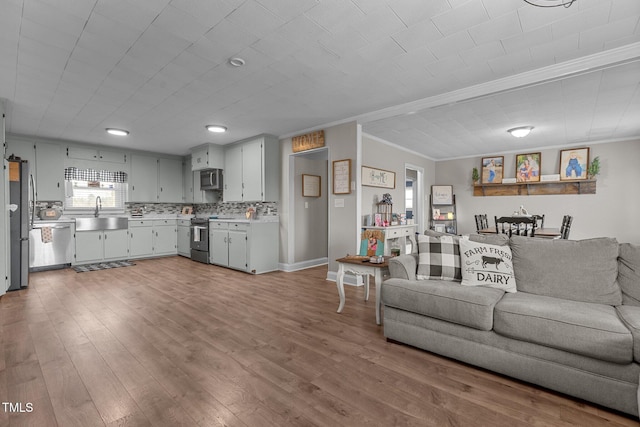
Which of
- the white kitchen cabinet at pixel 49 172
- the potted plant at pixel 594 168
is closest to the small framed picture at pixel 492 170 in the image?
the potted plant at pixel 594 168

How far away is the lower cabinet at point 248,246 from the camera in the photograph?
516 centimetres

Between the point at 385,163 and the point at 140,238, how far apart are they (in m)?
5.58

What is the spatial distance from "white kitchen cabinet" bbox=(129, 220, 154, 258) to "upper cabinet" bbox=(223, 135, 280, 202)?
7.35ft

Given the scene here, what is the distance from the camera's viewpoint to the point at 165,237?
6992mm

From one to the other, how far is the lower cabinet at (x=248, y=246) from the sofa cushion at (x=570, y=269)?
387 cm

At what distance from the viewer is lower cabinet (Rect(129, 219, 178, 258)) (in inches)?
256

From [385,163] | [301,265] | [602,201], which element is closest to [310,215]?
[301,265]

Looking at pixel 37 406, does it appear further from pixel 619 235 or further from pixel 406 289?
pixel 619 235

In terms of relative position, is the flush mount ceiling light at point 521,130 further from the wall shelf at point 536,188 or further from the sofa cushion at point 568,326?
the sofa cushion at point 568,326

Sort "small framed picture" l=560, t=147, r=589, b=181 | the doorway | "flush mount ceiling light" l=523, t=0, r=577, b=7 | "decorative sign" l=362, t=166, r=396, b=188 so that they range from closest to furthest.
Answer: "flush mount ceiling light" l=523, t=0, r=577, b=7, "decorative sign" l=362, t=166, r=396, b=188, "small framed picture" l=560, t=147, r=589, b=181, the doorway

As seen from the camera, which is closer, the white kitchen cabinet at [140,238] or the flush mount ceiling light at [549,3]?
the flush mount ceiling light at [549,3]

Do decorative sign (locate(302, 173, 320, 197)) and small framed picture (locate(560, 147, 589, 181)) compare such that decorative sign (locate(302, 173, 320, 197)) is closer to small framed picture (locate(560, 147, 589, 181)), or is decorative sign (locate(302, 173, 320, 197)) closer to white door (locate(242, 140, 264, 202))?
white door (locate(242, 140, 264, 202))

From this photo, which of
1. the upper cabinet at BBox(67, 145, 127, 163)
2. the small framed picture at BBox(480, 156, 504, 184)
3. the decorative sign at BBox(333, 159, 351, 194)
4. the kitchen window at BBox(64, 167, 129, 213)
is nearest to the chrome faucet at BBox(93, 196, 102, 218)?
the kitchen window at BBox(64, 167, 129, 213)

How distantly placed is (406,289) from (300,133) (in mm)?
3608
